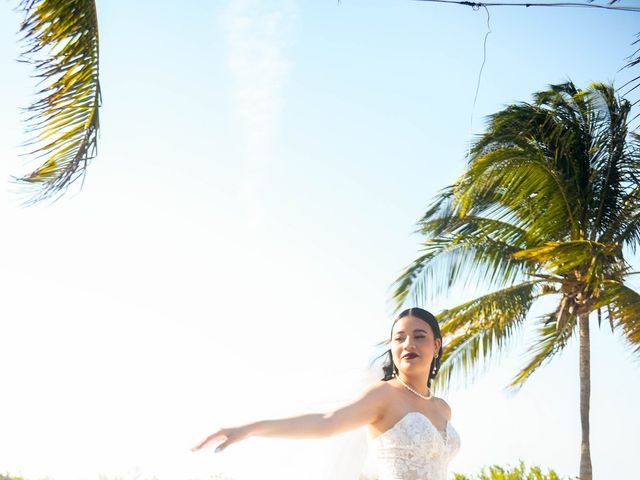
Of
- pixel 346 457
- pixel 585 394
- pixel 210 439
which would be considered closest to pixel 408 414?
pixel 346 457

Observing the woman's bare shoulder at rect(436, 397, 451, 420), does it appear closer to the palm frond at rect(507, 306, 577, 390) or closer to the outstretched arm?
the outstretched arm

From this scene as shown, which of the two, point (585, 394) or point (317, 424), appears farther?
point (585, 394)

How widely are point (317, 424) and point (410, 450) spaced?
689 millimetres

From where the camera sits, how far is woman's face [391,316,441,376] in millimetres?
3604

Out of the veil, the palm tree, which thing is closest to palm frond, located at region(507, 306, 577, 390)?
the palm tree

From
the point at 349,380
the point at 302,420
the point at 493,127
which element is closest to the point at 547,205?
the point at 493,127

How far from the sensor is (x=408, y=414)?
11.6 ft

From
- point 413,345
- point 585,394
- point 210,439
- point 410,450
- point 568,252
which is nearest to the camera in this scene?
point 210,439

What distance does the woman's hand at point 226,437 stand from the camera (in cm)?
249

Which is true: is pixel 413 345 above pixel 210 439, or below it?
above

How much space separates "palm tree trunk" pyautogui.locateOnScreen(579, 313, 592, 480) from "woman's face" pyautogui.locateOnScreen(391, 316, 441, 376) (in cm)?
1028

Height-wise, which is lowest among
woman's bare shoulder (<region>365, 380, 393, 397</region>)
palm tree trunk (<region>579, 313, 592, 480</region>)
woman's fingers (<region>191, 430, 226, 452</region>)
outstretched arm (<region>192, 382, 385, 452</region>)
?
woman's fingers (<region>191, 430, 226, 452</region>)

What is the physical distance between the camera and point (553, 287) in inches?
518

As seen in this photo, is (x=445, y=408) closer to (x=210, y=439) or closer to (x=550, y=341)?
(x=210, y=439)
